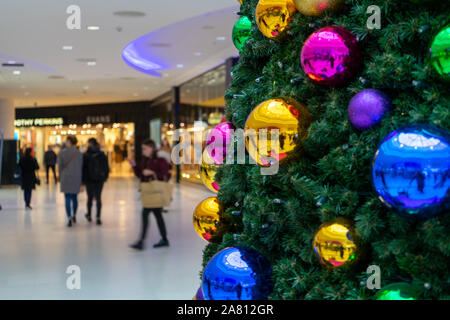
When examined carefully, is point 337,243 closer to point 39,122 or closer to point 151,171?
point 151,171

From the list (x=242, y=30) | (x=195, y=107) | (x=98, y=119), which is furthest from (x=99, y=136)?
(x=242, y=30)

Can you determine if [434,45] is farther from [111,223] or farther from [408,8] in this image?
[111,223]

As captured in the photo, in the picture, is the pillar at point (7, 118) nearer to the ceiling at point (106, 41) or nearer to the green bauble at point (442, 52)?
the ceiling at point (106, 41)

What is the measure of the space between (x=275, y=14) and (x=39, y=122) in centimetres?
2832

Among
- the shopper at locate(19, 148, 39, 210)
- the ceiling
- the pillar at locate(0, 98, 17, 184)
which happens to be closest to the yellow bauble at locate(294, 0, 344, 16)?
the ceiling

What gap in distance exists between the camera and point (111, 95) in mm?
23125

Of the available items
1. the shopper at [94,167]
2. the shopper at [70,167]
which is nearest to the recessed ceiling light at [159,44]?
the shopper at [94,167]

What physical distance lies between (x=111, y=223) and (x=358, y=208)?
7.53 meters

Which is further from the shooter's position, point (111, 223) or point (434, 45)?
point (111, 223)

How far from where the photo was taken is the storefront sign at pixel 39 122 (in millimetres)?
27516

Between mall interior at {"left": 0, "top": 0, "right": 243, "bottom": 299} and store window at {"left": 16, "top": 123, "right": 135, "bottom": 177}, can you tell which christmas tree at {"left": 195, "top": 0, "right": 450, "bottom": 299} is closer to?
mall interior at {"left": 0, "top": 0, "right": 243, "bottom": 299}

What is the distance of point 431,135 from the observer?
1.07 metres

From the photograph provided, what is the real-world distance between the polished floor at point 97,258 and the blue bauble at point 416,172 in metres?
3.35
